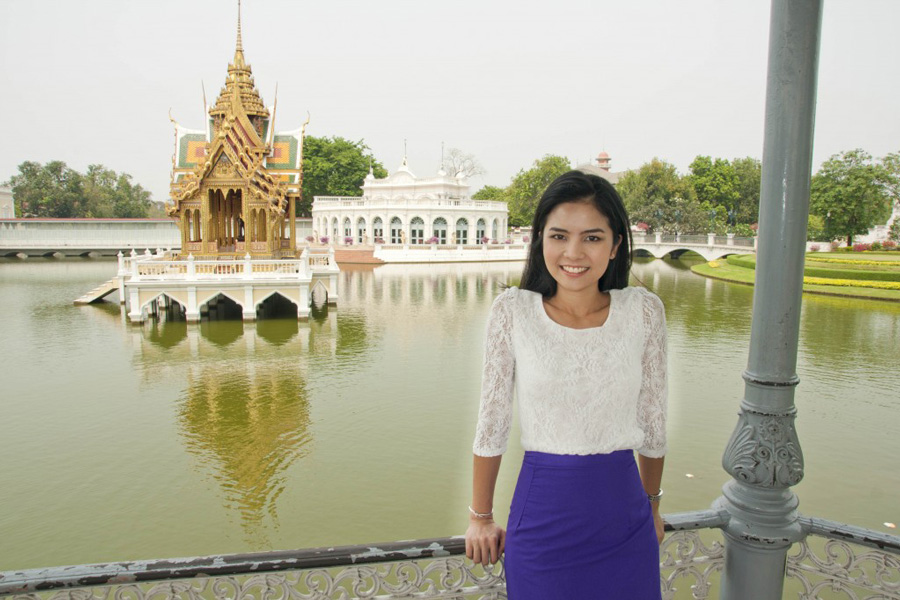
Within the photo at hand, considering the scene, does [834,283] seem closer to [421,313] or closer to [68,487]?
[421,313]

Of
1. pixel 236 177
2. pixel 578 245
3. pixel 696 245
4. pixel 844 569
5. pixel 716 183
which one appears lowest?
pixel 844 569

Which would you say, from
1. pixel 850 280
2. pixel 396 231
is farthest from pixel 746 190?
pixel 850 280

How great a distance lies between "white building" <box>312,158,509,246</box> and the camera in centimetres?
4025

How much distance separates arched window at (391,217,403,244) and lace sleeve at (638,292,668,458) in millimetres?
39418

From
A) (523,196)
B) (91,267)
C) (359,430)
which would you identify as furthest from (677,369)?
(523,196)

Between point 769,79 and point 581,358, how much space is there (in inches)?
48.2

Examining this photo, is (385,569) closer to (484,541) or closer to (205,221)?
(484,541)

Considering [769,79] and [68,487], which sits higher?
[769,79]

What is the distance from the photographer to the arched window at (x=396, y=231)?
41125mm

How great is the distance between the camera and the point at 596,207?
1952mm

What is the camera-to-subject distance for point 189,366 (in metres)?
10.9

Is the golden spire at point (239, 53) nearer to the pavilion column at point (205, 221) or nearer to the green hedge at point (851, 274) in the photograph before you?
the pavilion column at point (205, 221)

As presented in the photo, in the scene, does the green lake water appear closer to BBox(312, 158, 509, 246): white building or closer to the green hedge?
the green hedge

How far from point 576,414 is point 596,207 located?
0.64m
